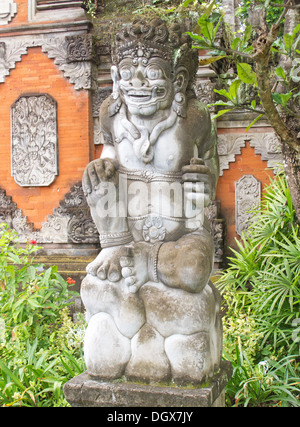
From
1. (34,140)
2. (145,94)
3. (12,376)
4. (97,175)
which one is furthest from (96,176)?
(34,140)

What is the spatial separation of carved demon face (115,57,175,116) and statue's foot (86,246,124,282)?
90 cm

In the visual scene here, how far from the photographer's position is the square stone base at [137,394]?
284 centimetres

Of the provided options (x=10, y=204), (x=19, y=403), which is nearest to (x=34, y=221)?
(x=10, y=204)

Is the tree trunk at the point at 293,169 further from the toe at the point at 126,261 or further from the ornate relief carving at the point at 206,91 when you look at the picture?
the ornate relief carving at the point at 206,91

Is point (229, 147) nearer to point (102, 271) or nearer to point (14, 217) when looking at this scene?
point (14, 217)

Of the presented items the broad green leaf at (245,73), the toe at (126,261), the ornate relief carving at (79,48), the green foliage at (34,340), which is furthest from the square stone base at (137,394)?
the ornate relief carving at (79,48)

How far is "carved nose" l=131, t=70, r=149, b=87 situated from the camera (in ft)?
10.1

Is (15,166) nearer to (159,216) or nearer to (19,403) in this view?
(19,403)

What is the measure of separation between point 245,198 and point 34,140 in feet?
10.9

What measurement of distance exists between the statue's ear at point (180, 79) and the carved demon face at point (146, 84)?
0.05 meters

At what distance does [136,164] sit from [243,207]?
4304 millimetres

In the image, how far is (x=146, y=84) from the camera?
122 inches

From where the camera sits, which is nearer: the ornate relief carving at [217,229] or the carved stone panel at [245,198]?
the ornate relief carving at [217,229]

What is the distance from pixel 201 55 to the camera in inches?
277
